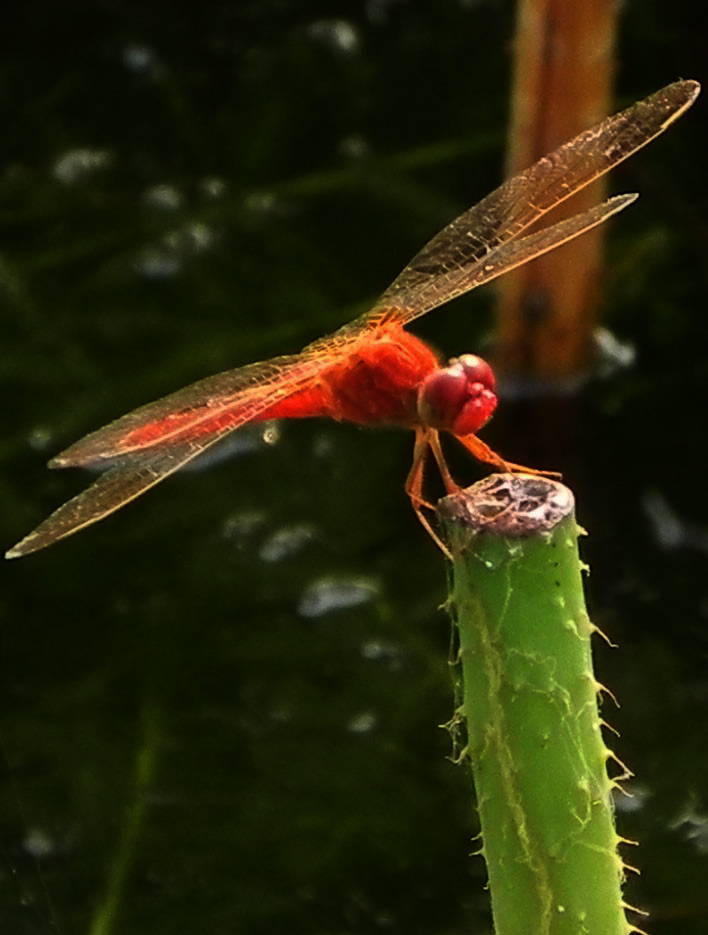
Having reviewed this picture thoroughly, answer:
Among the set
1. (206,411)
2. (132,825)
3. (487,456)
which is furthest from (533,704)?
(132,825)

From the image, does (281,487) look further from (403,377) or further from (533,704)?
(533,704)

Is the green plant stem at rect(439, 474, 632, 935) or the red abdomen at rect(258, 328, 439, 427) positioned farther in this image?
the red abdomen at rect(258, 328, 439, 427)

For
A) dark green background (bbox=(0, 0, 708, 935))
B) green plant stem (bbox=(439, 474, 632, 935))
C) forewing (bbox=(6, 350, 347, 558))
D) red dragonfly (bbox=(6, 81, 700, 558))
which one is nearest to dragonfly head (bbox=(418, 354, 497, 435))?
red dragonfly (bbox=(6, 81, 700, 558))

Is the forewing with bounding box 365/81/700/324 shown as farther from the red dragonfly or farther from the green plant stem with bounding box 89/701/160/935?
the green plant stem with bounding box 89/701/160/935

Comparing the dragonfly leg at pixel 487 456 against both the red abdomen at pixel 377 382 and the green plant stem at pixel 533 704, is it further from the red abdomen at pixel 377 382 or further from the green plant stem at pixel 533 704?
the green plant stem at pixel 533 704

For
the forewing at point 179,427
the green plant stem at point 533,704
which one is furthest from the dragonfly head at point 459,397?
the green plant stem at point 533,704
